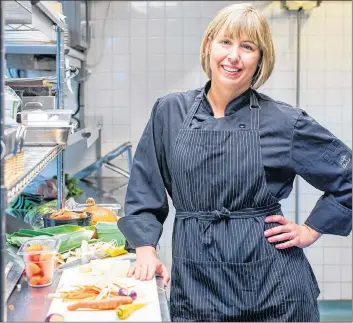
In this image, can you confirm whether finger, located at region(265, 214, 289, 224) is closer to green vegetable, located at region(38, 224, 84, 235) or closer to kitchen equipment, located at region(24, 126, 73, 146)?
green vegetable, located at region(38, 224, 84, 235)

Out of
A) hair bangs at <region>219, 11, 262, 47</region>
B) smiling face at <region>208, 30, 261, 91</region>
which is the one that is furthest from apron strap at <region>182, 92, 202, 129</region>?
hair bangs at <region>219, 11, 262, 47</region>

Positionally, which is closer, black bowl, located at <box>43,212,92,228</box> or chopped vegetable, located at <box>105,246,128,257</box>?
chopped vegetable, located at <box>105,246,128,257</box>

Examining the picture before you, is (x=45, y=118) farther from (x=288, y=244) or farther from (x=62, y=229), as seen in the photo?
(x=288, y=244)

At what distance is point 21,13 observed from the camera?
1988 mm

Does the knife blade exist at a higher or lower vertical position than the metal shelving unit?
lower

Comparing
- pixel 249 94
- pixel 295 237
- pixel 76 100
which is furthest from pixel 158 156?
pixel 76 100

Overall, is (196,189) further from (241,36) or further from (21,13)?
(21,13)

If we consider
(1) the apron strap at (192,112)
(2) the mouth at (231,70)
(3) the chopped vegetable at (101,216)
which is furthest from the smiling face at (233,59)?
(3) the chopped vegetable at (101,216)

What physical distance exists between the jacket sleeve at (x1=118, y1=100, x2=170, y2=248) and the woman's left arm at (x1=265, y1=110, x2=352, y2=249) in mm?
317

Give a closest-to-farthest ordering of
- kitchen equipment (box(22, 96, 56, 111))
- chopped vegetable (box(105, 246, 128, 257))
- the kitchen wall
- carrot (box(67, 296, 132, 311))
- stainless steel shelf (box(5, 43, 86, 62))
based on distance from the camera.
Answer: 1. carrot (box(67, 296, 132, 311))
2. chopped vegetable (box(105, 246, 128, 257))
3. kitchen equipment (box(22, 96, 56, 111))
4. stainless steel shelf (box(5, 43, 86, 62))
5. the kitchen wall

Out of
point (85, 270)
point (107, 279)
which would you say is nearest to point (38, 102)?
point (85, 270)

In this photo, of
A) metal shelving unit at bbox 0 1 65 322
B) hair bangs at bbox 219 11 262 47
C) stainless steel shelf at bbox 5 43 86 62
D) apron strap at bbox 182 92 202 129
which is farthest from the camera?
stainless steel shelf at bbox 5 43 86 62

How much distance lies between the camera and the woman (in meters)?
1.65

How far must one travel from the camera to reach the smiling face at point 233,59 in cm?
165
